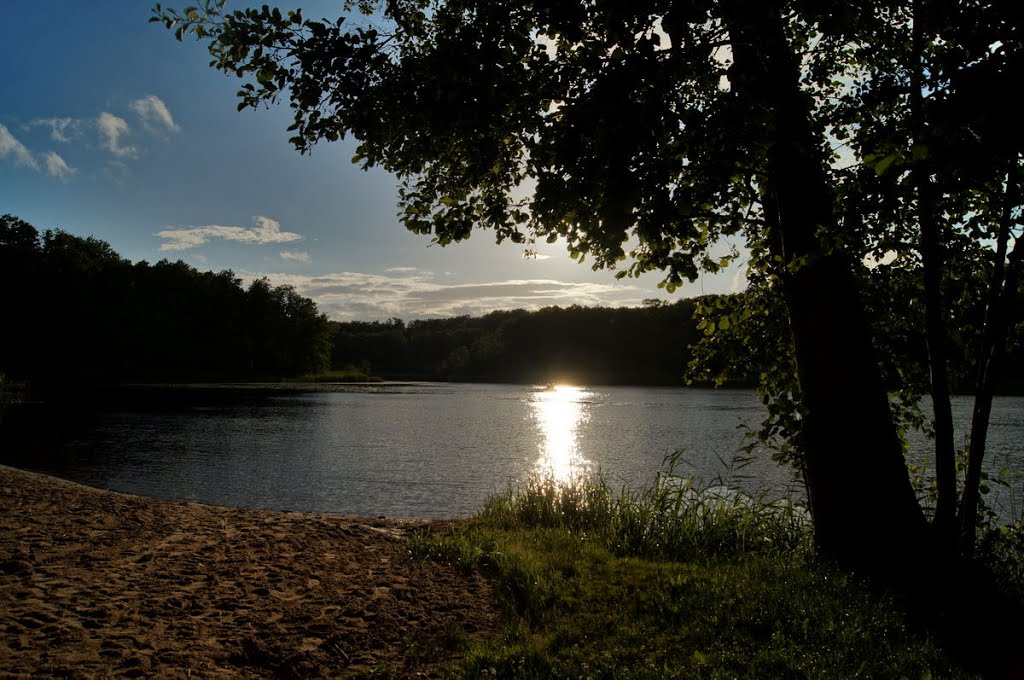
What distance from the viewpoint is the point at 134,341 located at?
297 ft

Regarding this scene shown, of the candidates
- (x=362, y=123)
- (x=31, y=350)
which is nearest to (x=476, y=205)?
(x=362, y=123)

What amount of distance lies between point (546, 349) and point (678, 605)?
137m

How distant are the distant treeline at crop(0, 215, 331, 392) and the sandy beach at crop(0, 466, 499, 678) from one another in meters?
73.4

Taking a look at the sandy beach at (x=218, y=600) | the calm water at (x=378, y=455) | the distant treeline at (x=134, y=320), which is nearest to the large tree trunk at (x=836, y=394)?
the calm water at (x=378, y=455)

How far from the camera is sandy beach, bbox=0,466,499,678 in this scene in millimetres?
4152

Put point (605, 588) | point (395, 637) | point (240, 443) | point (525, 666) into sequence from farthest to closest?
point (240, 443), point (605, 588), point (395, 637), point (525, 666)

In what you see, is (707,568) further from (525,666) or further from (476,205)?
(476,205)

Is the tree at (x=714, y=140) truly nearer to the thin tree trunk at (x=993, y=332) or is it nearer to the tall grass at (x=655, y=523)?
the thin tree trunk at (x=993, y=332)

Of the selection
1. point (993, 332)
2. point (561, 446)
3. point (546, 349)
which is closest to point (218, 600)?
point (993, 332)

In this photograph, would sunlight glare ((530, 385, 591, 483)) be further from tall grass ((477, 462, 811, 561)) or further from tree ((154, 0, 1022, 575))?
tree ((154, 0, 1022, 575))

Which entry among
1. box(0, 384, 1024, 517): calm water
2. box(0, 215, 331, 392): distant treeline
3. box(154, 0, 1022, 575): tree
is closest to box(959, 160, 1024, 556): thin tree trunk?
box(154, 0, 1022, 575): tree

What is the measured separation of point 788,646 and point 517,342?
14254 cm

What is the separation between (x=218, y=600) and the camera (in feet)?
17.1

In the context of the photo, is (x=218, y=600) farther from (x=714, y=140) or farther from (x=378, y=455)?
(x=378, y=455)
